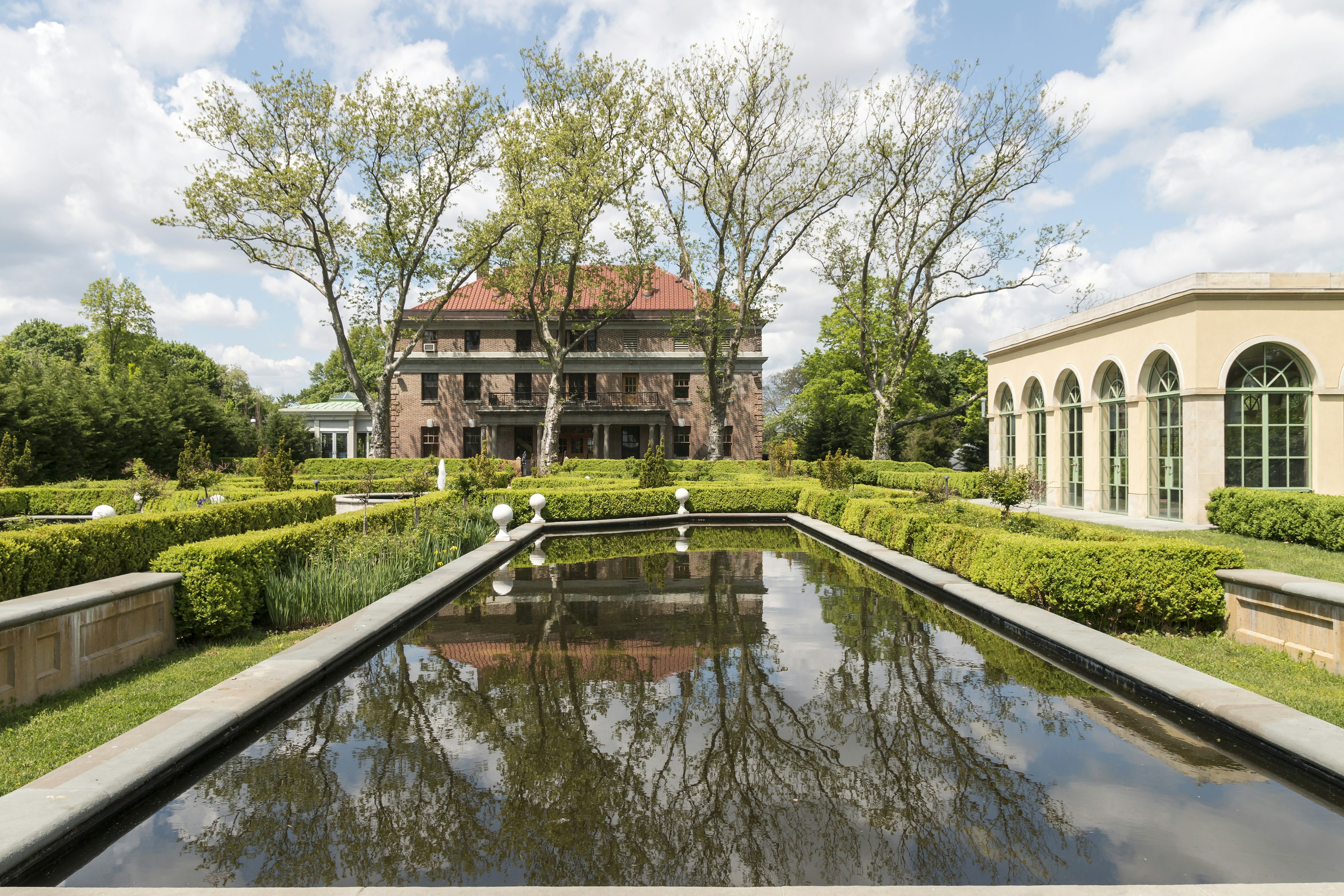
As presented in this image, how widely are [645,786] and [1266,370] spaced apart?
63.6 ft

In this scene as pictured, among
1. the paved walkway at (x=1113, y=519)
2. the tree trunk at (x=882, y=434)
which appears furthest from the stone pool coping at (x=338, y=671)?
the tree trunk at (x=882, y=434)

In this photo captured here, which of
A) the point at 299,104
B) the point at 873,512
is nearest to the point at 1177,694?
the point at 873,512

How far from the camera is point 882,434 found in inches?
1391

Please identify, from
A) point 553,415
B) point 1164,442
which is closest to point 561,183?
point 553,415

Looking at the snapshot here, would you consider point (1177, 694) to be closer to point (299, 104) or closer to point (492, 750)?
point (492, 750)

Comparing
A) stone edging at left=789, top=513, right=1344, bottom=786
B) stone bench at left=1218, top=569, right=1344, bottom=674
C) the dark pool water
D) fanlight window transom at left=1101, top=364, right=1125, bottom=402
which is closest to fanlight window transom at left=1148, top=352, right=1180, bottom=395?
fanlight window transom at left=1101, top=364, right=1125, bottom=402

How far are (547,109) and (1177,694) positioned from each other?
3082 cm

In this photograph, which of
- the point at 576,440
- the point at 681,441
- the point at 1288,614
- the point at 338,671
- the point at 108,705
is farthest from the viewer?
the point at 681,441

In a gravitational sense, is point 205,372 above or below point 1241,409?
above

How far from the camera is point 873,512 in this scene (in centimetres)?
1529

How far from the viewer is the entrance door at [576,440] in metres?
41.2

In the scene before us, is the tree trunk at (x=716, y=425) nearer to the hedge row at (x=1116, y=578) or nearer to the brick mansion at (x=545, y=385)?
the brick mansion at (x=545, y=385)

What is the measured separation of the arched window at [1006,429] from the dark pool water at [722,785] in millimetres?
22199

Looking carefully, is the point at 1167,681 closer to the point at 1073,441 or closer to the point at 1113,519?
the point at 1113,519
